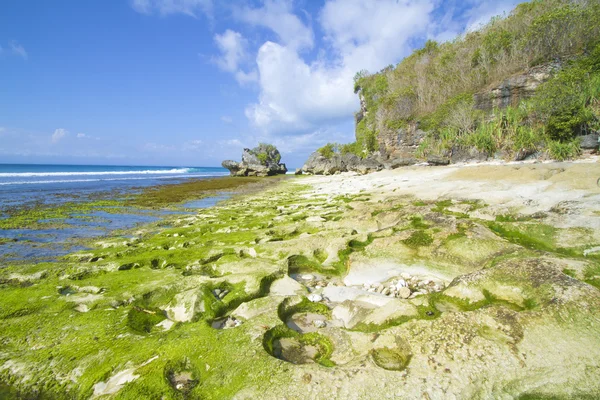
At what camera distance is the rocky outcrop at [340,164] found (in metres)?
34.0

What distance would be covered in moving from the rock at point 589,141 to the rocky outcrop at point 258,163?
44708 millimetres

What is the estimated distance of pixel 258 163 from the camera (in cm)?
5684

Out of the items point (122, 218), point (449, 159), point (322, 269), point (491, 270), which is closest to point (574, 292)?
point (491, 270)

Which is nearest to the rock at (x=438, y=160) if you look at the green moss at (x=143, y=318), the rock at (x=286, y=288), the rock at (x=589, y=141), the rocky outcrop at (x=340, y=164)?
the rocky outcrop at (x=340, y=164)

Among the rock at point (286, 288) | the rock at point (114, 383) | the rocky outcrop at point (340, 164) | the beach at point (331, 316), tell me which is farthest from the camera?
the rocky outcrop at point (340, 164)

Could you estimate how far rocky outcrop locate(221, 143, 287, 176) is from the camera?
5569cm

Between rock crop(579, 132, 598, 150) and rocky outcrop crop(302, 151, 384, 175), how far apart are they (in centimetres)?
1769

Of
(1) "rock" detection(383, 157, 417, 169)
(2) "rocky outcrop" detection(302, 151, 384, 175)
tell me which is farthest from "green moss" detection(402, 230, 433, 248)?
(2) "rocky outcrop" detection(302, 151, 384, 175)

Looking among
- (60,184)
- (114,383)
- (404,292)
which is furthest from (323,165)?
(114,383)

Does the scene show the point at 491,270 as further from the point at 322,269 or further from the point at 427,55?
the point at 427,55

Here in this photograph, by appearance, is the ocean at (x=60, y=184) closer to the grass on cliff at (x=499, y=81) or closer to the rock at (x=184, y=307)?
the rock at (x=184, y=307)

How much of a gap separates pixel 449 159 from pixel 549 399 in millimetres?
25481

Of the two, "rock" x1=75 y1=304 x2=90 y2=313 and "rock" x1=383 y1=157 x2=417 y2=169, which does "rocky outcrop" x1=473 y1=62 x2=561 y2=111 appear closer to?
"rock" x1=383 y1=157 x2=417 y2=169

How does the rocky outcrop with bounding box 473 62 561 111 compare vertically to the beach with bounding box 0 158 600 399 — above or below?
above
